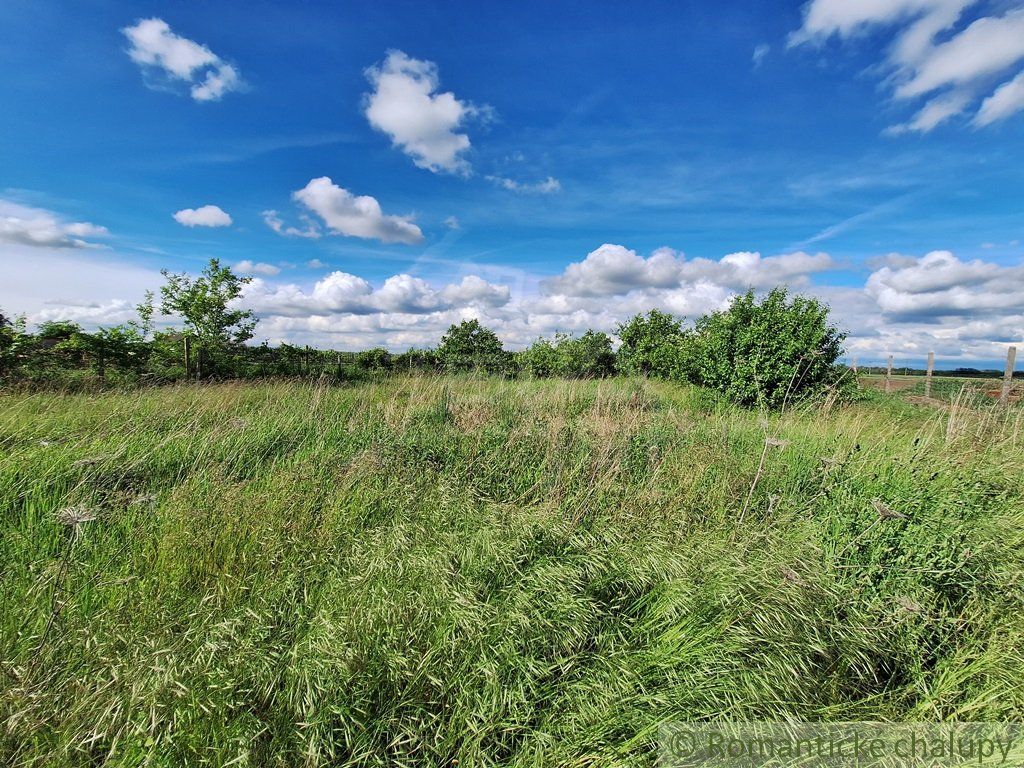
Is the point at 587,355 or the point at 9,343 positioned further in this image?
the point at 587,355

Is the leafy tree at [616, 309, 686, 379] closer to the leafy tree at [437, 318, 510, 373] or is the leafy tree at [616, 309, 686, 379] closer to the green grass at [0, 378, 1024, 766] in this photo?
the leafy tree at [437, 318, 510, 373]

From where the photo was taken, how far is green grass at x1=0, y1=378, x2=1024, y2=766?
5.59ft

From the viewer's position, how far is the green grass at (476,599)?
5.59ft

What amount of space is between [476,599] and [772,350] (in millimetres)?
8334

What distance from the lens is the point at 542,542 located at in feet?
9.33

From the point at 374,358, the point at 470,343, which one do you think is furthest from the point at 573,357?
the point at 374,358

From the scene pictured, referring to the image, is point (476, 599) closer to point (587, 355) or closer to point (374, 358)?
point (587, 355)

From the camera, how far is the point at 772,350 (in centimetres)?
845

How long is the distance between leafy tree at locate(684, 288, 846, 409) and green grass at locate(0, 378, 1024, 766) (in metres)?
3.90

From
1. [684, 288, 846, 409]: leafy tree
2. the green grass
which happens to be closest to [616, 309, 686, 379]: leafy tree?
[684, 288, 846, 409]: leafy tree

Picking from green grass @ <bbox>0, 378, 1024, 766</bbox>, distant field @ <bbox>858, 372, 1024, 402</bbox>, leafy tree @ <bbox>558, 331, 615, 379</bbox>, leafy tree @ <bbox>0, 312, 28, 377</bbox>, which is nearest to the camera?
green grass @ <bbox>0, 378, 1024, 766</bbox>

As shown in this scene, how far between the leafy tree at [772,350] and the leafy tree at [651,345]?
400 centimetres

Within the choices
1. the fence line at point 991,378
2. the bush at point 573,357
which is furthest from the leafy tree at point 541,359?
the fence line at point 991,378

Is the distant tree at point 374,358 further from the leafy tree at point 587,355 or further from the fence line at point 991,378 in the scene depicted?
the fence line at point 991,378
